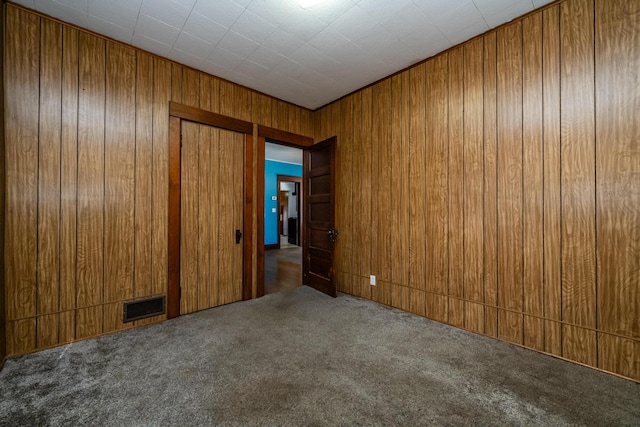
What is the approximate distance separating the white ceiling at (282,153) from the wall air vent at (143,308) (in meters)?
4.29

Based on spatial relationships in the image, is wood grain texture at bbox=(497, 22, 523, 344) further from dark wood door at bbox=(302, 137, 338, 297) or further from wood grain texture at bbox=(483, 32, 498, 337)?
Result: dark wood door at bbox=(302, 137, 338, 297)

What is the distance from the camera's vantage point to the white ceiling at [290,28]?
7.11 ft

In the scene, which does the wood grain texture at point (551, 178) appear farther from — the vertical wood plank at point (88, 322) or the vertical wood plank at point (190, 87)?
the vertical wood plank at point (88, 322)

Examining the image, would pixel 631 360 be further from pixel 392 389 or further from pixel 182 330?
pixel 182 330

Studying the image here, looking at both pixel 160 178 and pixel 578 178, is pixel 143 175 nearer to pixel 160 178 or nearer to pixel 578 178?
pixel 160 178

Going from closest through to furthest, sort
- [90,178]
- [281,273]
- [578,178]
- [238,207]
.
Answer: [578,178]
[90,178]
[238,207]
[281,273]

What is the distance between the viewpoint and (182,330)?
8.57ft

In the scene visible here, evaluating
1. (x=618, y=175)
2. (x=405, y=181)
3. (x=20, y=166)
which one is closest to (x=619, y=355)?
(x=618, y=175)

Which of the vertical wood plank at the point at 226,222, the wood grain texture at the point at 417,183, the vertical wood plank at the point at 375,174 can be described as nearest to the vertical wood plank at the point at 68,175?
the vertical wood plank at the point at 226,222

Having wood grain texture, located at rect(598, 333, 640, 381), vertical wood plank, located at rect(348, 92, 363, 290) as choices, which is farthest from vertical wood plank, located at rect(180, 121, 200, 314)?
wood grain texture, located at rect(598, 333, 640, 381)

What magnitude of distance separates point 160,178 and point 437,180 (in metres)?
3.15

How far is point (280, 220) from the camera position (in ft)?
29.2

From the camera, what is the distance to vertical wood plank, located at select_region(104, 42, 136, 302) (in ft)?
8.39

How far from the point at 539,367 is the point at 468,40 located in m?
3.08
